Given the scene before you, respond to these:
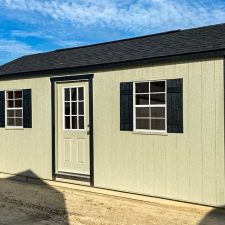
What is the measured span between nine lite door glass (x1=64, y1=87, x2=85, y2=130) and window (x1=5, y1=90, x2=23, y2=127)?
5.55 feet

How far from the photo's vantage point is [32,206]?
7078 mm

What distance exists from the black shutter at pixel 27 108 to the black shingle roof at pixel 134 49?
65 centimetres

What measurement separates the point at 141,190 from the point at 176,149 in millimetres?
1213

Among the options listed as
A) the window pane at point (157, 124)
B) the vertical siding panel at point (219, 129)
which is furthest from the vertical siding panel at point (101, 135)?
the vertical siding panel at point (219, 129)

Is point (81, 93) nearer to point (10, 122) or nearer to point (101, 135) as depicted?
point (101, 135)

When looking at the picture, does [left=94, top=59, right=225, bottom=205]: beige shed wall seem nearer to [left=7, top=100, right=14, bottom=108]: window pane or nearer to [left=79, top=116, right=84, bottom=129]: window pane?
[left=79, top=116, right=84, bottom=129]: window pane

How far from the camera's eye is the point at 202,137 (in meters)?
6.88

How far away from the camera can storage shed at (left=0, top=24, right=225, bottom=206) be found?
684cm

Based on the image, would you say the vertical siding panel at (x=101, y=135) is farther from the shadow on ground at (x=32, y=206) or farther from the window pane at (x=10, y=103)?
the window pane at (x=10, y=103)

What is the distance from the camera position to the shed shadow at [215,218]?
6043mm

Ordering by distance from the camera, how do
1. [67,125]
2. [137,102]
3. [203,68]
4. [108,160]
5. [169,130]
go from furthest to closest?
[67,125]
[108,160]
[137,102]
[169,130]
[203,68]

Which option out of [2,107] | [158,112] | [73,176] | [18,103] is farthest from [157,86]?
[2,107]

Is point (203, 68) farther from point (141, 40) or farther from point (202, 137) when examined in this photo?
point (141, 40)

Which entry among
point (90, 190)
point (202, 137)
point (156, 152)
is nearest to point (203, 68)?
point (202, 137)
